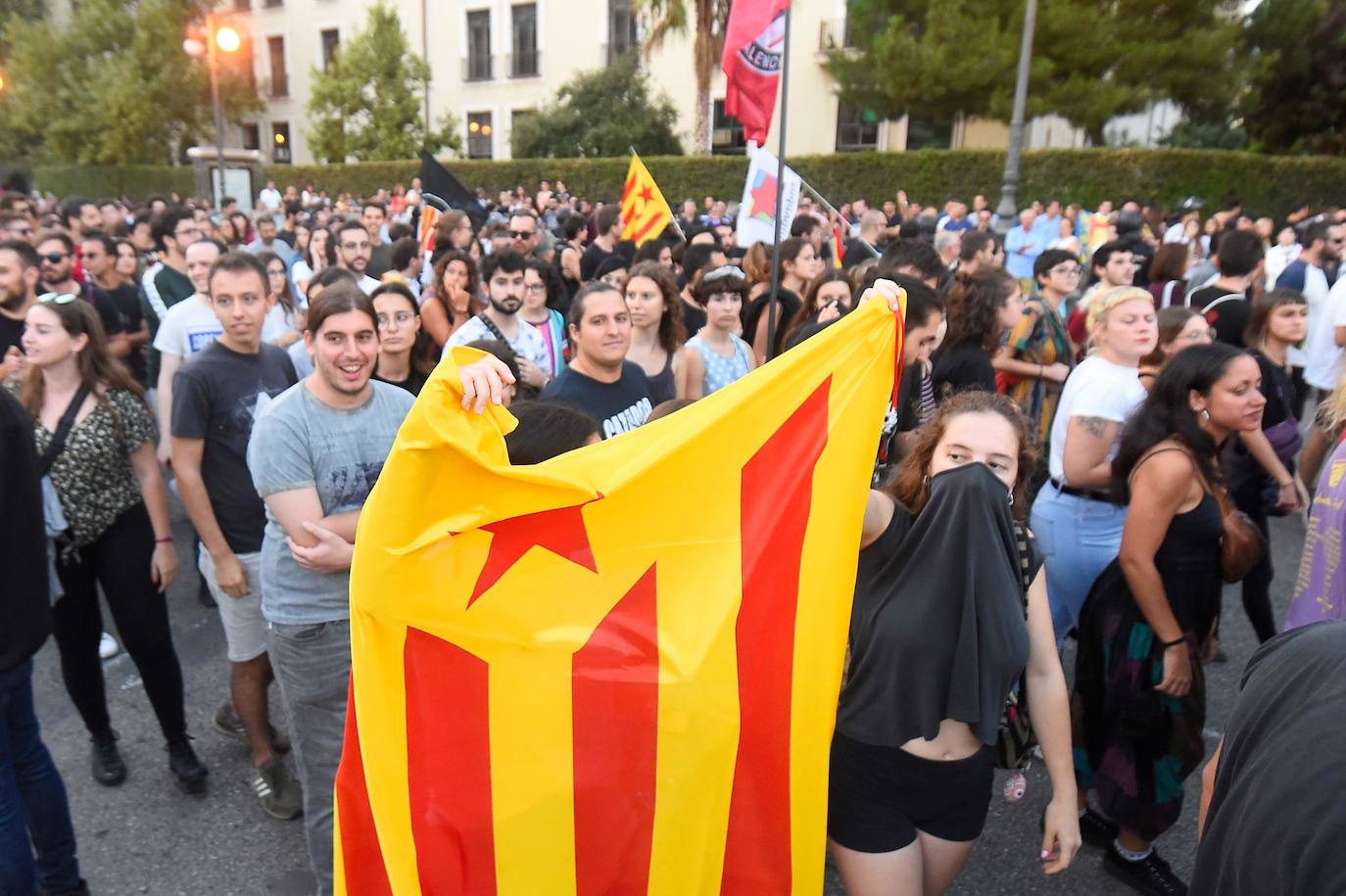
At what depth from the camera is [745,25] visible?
215 inches

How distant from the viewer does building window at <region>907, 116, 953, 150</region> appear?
94.5 ft

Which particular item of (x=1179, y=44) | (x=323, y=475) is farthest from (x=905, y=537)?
(x=1179, y=44)

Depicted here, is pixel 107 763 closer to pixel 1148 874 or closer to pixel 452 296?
pixel 452 296

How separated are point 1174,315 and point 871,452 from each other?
2831 mm

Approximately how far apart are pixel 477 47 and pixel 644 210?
30.3m

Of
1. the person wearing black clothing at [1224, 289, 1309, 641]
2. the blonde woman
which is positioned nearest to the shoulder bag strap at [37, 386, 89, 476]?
the blonde woman

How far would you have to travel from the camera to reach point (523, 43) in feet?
113

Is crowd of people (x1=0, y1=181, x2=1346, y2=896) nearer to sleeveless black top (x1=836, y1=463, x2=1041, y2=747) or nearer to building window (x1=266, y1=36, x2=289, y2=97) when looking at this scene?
sleeveless black top (x1=836, y1=463, x2=1041, y2=747)

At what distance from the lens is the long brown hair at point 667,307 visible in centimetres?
468

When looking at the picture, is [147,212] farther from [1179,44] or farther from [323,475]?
[1179,44]

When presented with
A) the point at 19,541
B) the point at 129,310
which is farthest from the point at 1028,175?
the point at 19,541

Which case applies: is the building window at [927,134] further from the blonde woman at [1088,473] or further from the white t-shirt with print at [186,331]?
the white t-shirt with print at [186,331]

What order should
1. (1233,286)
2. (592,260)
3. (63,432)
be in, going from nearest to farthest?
(63,432)
(1233,286)
(592,260)

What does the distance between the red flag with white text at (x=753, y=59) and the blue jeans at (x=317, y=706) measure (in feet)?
12.6
